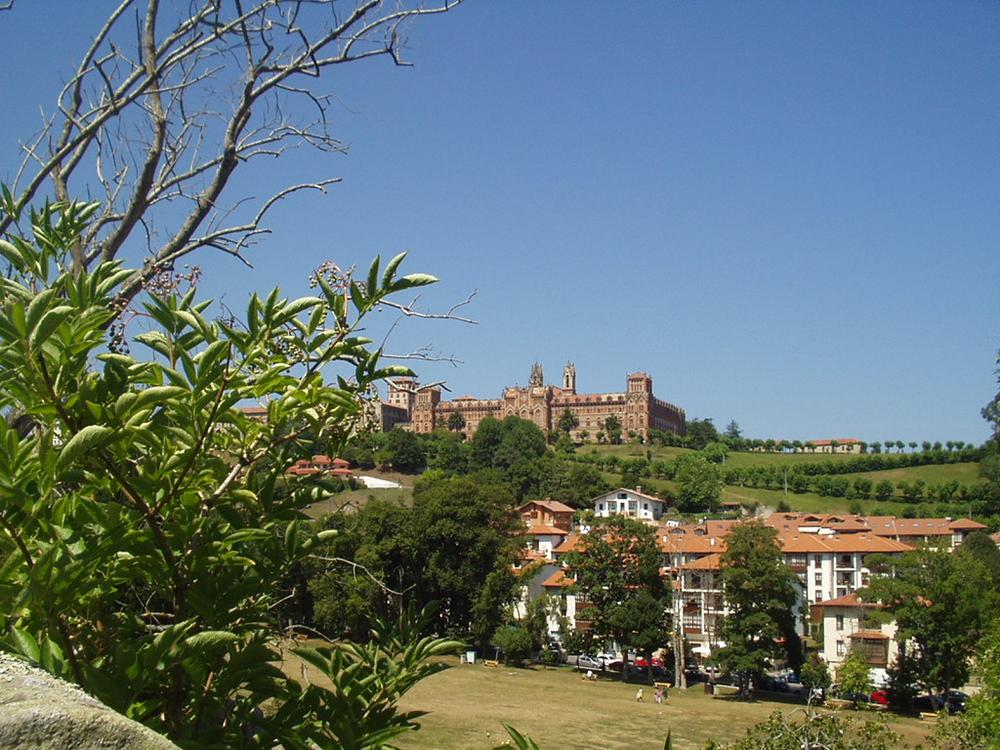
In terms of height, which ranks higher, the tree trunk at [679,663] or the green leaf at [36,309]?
the green leaf at [36,309]

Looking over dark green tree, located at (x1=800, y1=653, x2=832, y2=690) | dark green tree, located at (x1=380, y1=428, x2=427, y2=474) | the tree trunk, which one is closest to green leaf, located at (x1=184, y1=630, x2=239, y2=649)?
dark green tree, located at (x1=800, y1=653, x2=832, y2=690)

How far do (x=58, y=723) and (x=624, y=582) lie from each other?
3575 centimetres

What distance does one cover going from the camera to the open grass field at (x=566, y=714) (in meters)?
21.8

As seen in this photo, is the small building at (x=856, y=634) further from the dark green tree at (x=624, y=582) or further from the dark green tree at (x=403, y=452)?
the dark green tree at (x=403, y=452)

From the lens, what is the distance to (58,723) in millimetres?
1227

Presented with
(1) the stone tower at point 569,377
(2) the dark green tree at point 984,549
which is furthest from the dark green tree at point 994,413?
(1) the stone tower at point 569,377

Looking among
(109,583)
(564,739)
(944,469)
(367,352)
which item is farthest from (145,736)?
(944,469)

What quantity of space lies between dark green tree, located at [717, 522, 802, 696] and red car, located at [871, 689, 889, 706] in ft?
10.1

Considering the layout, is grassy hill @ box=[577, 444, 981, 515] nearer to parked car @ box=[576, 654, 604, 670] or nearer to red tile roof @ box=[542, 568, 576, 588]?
red tile roof @ box=[542, 568, 576, 588]

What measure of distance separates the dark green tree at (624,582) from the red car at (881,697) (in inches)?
281

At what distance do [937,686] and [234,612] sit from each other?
3294 cm

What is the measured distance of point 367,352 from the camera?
8.85 ft

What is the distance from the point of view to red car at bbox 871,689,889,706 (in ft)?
105

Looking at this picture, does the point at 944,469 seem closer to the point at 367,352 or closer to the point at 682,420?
the point at 682,420
